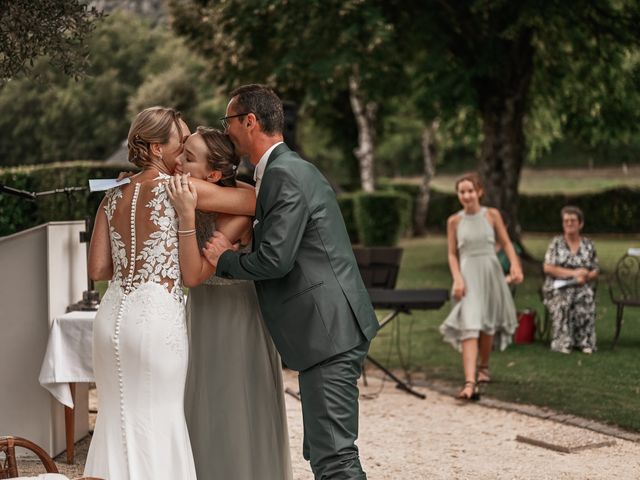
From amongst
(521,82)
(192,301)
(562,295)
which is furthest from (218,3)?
(192,301)

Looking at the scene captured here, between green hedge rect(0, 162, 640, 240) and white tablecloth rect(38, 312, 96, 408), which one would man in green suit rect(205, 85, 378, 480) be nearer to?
white tablecloth rect(38, 312, 96, 408)

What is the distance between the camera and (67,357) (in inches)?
267

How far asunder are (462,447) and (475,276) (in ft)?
8.33

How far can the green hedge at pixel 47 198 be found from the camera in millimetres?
13570

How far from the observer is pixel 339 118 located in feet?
124

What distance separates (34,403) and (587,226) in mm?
32539

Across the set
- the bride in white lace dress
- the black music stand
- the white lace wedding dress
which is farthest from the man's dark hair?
the black music stand

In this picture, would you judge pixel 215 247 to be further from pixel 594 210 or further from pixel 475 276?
pixel 594 210

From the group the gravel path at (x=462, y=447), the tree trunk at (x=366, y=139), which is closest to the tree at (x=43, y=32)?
the gravel path at (x=462, y=447)

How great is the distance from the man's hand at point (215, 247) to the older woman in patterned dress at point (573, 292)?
26.4 feet

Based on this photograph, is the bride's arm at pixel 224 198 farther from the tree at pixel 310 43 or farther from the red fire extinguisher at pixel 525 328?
the tree at pixel 310 43

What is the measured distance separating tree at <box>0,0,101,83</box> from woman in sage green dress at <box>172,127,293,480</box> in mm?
2385

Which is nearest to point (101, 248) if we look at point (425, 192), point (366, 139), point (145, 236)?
point (145, 236)

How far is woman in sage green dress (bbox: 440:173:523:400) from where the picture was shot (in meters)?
9.85
